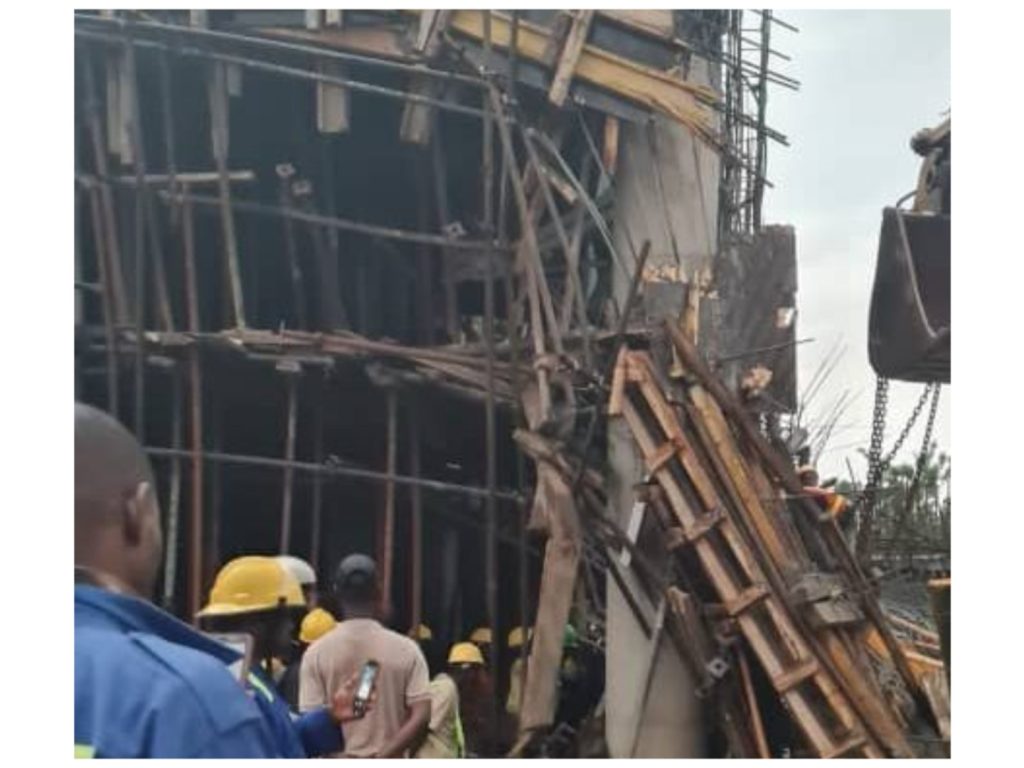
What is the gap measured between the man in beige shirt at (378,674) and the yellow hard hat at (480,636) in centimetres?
260

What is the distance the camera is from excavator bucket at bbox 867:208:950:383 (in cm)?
373

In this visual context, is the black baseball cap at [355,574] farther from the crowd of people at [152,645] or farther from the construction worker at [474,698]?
the construction worker at [474,698]

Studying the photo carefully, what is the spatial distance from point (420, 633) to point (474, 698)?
0.48 meters

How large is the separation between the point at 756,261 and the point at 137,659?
4.95 meters

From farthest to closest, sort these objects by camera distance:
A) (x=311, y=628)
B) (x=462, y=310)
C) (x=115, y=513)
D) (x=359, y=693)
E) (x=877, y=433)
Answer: (x=462, y=310) → (x=877, y=433) → (x=311, y=628) → (x=359, y=693) → (x=115, y=513)

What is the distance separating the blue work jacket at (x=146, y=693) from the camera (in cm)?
164

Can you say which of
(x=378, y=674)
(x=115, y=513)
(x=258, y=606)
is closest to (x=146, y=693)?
(x=115, y=513)

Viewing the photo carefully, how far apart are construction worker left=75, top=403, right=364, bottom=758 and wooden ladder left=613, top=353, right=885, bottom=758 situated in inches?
144

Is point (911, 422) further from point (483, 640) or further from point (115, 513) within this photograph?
point (115, 513)

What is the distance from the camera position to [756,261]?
20.8 ft

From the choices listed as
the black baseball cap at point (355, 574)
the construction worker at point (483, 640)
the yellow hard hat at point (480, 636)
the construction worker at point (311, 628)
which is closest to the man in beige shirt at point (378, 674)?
the black baseball cap at point (355, 574)

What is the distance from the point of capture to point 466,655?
6508mm
